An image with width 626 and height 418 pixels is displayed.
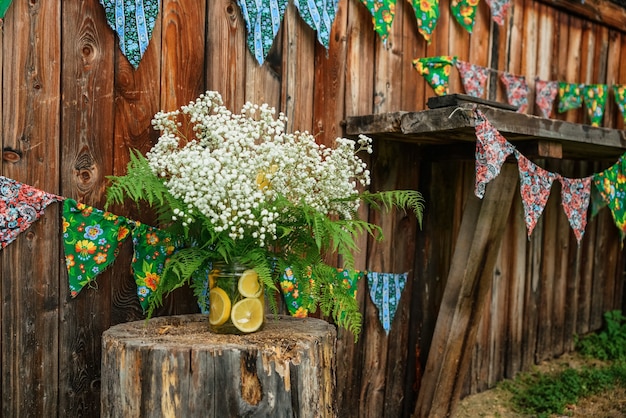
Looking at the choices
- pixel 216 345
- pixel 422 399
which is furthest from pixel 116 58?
pixel 422 399

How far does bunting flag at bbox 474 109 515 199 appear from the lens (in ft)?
8.73

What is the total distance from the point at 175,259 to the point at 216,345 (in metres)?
0.33

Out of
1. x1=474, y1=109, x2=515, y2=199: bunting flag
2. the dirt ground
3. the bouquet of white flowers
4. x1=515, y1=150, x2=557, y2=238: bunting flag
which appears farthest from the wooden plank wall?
x1=474, y1=109, x2=515, y2=199: bunting flag

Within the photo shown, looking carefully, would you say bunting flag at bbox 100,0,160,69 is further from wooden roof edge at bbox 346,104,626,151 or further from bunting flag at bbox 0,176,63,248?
wooden roof edge at bbox 346,104,626,151

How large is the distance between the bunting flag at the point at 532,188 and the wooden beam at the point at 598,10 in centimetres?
182

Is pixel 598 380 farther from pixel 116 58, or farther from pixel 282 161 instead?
pixel 116 58

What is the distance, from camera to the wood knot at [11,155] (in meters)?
2.29

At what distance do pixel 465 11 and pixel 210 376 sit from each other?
107 inches

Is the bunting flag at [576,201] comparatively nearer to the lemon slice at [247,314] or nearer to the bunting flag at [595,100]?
the bunting flag at [595,100]

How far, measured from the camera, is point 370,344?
3473 millimetres

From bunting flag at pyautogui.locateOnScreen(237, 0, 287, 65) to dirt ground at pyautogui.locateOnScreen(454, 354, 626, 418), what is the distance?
241 cm

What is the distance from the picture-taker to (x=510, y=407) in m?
4.03

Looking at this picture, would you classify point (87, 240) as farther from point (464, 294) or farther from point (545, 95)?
point (545, 95)

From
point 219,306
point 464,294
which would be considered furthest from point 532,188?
point 219,306
